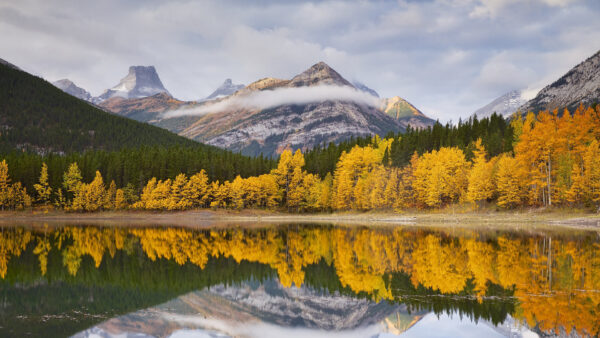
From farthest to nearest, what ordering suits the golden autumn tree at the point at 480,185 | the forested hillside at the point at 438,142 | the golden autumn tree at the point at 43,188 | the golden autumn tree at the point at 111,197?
the golden autumn tree at the point at 111,197 → the golden autumn tree at the point at 43,188 → the forested hillside at the point at 438,142 → the golden autumn tree at the point at 480,185

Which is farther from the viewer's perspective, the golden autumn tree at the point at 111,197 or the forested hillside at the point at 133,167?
the forested hillside at the point at 133,167

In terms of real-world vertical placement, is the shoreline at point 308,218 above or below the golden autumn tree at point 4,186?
below

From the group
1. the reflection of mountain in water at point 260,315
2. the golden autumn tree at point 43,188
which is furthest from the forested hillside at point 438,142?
the reflection of mountain in water at point 260,315

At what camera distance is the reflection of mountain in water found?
17.1 meters

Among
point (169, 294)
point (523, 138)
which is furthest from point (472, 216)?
point (169, 294)

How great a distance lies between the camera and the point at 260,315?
763 inches

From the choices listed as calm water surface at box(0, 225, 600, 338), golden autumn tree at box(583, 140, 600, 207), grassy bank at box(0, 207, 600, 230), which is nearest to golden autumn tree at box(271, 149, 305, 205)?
grassy bank at box(0, 207, 600, 230)

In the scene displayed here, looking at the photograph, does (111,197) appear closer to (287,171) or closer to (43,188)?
(43,188)

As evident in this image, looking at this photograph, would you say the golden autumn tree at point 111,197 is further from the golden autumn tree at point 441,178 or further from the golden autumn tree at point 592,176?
the golden autumn tree at point 592,176

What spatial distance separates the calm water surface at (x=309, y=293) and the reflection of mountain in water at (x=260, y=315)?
60 millimetres

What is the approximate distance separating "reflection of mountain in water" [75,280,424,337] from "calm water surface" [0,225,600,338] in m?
0.06

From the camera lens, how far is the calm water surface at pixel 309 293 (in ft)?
55.2

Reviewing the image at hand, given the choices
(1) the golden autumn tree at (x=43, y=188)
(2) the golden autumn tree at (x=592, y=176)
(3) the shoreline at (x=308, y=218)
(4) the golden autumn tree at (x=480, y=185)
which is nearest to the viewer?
(2) the golden autumn tree at (x=592, y=176)

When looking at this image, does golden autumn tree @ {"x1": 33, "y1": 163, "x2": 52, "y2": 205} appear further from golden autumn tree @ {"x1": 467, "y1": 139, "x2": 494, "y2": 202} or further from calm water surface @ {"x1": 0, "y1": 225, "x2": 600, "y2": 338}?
golden autumn tree @ {"x1": 467, "y1": 139, "x2": 494, "y2": 202}
